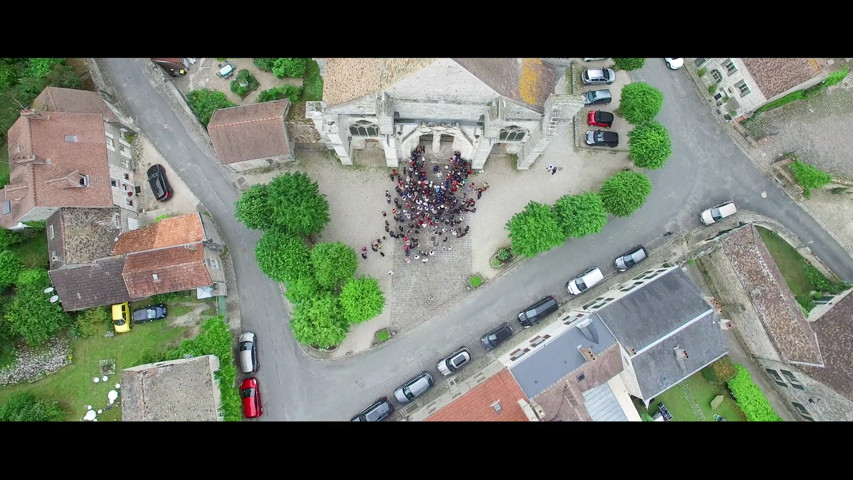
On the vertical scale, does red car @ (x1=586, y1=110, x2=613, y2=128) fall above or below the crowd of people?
above

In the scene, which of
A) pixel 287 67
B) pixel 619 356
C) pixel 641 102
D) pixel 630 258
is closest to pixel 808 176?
pixel 641 102

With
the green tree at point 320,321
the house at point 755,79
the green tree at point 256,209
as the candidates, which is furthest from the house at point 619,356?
the green tree at point 256,209

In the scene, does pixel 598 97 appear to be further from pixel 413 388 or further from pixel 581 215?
pixel 413 388

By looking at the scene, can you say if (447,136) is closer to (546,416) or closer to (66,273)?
(546,416)

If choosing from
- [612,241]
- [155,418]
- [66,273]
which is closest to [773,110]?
[612,241]

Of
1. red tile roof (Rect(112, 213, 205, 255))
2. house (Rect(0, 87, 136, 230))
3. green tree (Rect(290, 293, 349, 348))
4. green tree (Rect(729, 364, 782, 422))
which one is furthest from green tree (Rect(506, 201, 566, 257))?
house (Rect(0, 87, 136, 230))

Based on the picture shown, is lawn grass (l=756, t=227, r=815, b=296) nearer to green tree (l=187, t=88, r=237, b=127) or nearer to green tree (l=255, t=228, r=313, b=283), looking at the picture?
green tree (l=255, t=228, r=313, b=283)
